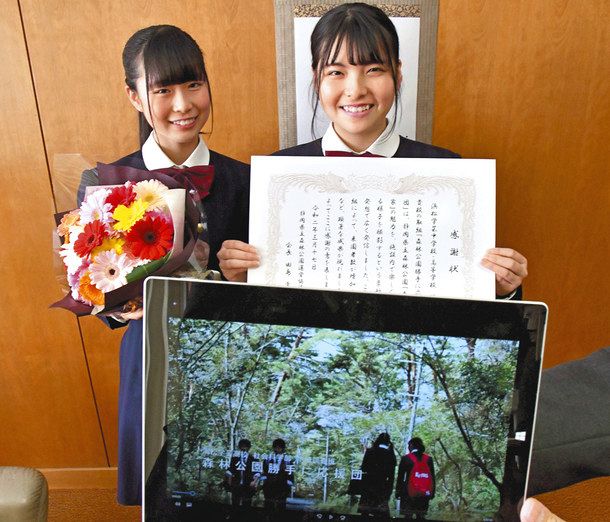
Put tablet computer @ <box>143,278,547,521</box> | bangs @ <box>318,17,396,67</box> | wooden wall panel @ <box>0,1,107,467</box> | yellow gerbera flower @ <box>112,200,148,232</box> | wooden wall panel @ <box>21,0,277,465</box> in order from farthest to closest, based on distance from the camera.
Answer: wooden wall panel @ <box>0,1,107,467</box> < wooden wall panel @ <box>21,0,277,465</box> < bangs @ <box>318,17,396,67</box> < yellow gerbera flower @ <box>112,200,148,232</box> < tablet computer @ <box>143,278,547,521</box>

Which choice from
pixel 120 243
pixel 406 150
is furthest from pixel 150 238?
pixel 406 150

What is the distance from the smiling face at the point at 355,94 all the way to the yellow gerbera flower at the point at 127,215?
444 millimetres

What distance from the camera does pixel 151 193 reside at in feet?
2.70

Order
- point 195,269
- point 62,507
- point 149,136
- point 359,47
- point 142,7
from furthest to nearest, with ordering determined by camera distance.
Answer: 1. point 62,507
2. point 142,7
3. point 149,136
4. point 359,47
5. point 195,269

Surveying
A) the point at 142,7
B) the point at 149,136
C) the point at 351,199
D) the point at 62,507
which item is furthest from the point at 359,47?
the point at 62,507

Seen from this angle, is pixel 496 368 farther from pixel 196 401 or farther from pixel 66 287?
pixel 66 287

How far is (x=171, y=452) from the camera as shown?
603 millimetres

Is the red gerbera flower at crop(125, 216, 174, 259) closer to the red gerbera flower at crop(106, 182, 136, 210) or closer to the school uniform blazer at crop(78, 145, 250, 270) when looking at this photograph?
the red gerbera flower at crop(106, 182, 136, 210)

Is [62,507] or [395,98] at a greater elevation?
[395,98]

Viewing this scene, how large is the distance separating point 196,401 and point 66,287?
0.41m

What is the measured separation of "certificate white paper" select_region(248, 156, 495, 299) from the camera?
86 centimetres

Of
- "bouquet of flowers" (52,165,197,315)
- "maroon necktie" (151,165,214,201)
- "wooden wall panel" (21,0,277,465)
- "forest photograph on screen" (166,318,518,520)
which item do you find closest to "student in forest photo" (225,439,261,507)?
"forest photograph on screen" (166,318,518,520)

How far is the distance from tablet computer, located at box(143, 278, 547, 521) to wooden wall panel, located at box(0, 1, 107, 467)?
1.06 m

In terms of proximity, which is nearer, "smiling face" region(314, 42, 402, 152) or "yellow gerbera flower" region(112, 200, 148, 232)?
"yellow gerbera flower" region(112, 200, 148, 232)
